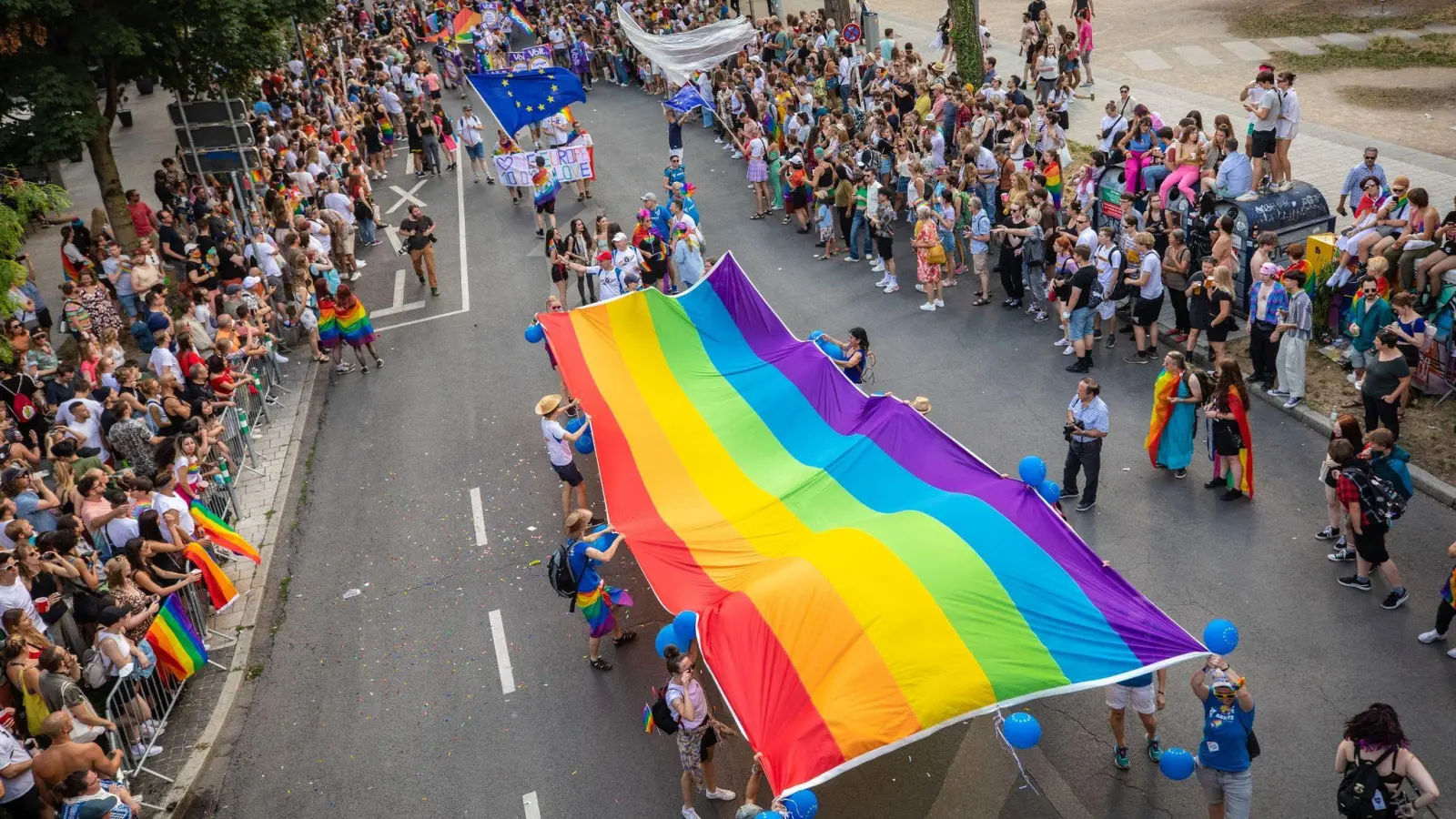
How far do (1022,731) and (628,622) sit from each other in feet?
15.8

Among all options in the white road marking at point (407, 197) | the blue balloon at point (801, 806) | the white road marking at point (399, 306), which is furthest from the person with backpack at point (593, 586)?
the white road marking at point (407, 197)

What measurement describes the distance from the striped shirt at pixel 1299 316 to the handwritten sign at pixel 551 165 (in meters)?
13.9

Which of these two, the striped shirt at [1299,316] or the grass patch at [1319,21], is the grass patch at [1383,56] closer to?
the grass patch at [1319,21]

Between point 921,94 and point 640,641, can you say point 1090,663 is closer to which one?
point 640,641

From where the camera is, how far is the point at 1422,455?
1195 cm

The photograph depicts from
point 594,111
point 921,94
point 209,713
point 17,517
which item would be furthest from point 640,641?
point 594,111

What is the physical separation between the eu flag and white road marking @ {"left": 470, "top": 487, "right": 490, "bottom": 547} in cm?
1153

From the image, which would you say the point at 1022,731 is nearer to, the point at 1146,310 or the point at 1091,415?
the point at 1091,415

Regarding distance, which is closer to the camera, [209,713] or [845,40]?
[209,713]

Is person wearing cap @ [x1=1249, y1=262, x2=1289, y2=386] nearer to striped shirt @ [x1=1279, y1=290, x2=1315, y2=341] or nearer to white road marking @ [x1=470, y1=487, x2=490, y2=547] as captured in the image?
striped shirt @ [x1=1279, y1=290, x2=1315, y2=341]

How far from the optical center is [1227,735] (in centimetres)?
748

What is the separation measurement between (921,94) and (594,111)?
12121 mm

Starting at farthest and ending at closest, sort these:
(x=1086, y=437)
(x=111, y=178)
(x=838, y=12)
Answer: (x=838, y=12) < (x=111, y=178) < (x=1086, y=437)

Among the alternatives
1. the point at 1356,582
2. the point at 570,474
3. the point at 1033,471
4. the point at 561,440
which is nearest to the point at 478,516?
the point at 570,474
